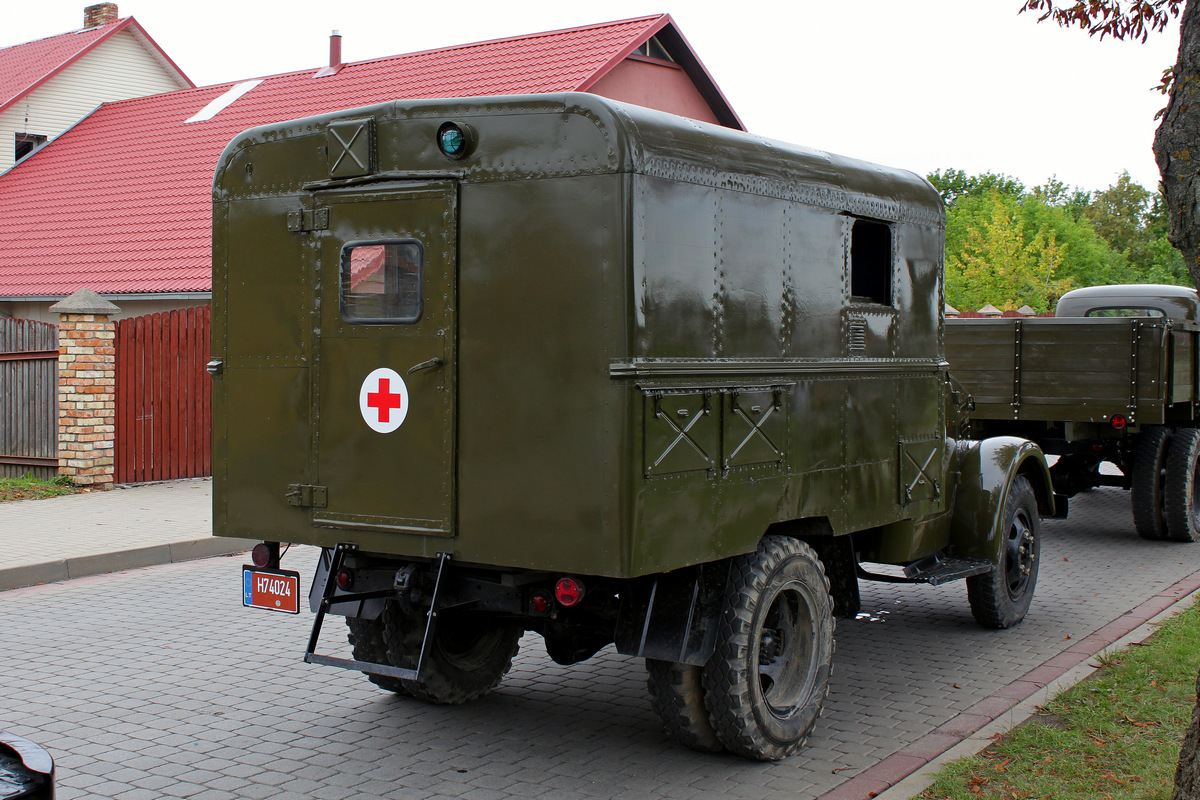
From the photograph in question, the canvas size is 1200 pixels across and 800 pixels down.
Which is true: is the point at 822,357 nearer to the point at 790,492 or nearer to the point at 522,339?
the point at 790,492

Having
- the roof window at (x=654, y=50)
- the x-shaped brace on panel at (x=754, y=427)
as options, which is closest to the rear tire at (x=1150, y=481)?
the x-shaped brace on panel at (x=754, y=427)

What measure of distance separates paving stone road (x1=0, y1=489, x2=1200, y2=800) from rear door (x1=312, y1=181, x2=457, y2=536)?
3.57 feet

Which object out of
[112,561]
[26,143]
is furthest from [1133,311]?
[26,143]

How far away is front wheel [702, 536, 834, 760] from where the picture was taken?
503cm

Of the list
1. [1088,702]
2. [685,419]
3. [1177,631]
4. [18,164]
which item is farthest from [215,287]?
[18,164]

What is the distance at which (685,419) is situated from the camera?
187 inches

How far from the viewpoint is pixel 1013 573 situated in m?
7.85

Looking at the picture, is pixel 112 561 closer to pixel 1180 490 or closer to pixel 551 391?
pixel 551 391

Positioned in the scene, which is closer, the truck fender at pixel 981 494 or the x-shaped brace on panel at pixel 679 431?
the x-shaped brace on panel at pixel 679 431

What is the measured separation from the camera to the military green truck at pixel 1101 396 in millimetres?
10625

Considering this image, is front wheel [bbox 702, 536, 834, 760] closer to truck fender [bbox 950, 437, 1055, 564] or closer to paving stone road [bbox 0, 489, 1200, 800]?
paving stone road [bbox 0, 489, 1200, 800]

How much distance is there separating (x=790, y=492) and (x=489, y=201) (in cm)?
191

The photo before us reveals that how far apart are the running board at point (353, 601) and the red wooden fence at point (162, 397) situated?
32.1 ft

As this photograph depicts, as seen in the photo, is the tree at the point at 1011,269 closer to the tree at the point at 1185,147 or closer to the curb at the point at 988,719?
the curb at the point at 988,719
